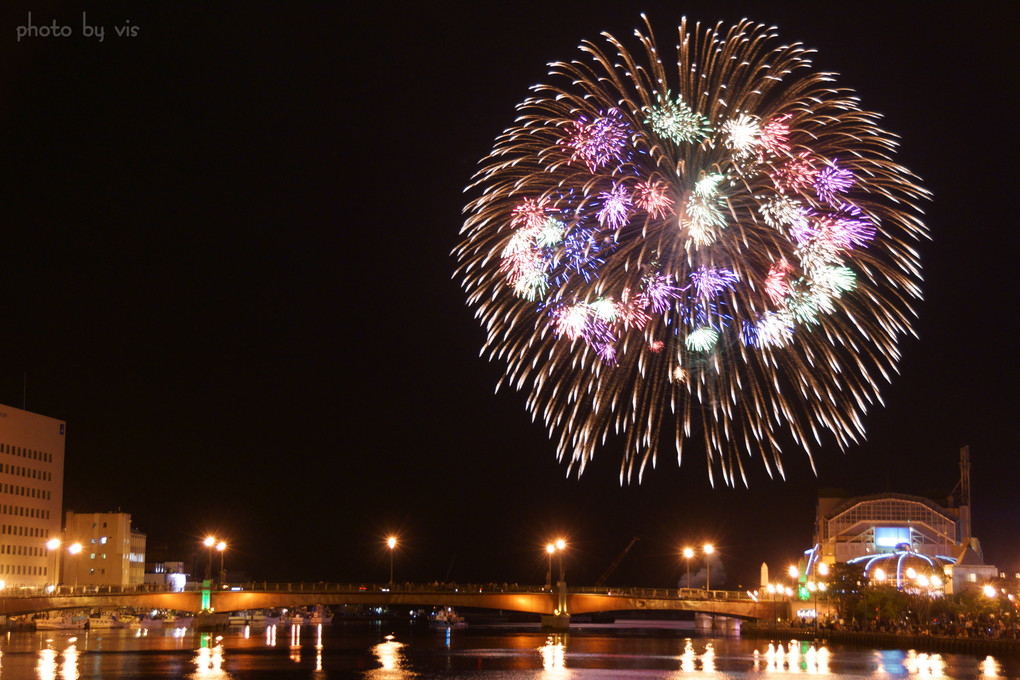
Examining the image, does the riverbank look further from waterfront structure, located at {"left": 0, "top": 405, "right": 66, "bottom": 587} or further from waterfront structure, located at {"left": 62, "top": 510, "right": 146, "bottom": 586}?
waterfront structure, located at {"left": 62, "top": 510, "right": 146, "bottom": 586}

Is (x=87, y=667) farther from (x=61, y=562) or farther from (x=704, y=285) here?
(x=61, y=562)

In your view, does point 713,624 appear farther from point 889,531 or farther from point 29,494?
point 29,494

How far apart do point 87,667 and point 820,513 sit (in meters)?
108

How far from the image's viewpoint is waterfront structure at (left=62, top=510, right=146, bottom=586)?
554 ft

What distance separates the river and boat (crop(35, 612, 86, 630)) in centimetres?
413

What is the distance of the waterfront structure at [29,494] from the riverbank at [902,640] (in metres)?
91.8

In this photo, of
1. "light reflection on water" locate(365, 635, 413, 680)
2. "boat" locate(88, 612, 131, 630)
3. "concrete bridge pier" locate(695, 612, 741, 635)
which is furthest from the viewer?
"concrete bridge pier" locate(695, 612, 741, 635)

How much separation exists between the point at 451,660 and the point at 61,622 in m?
64.2

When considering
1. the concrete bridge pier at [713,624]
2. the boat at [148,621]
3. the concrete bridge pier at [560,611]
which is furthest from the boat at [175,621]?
the concrete bridge pier at [713,624]

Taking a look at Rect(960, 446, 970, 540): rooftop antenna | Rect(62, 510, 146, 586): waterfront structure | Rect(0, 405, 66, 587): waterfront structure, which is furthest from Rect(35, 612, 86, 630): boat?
Rect(960, 446, 970, 540): rooftop antenna

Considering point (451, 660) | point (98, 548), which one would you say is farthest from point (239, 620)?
point (451, 660)

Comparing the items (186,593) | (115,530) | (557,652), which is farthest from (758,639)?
(115,530)

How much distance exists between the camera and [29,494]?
145m

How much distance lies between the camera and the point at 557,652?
99.8 m
